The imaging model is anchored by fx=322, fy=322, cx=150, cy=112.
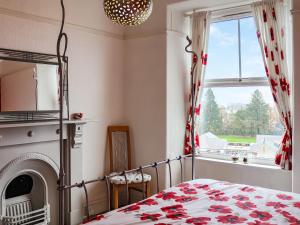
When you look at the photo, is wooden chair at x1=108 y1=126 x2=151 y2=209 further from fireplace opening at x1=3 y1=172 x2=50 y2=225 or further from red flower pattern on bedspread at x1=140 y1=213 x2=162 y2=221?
red flower pattern on bedspread at x1=140 y1=213 x2=162 y2=221

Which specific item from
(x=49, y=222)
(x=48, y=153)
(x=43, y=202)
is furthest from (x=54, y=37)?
(x=49, y=222)

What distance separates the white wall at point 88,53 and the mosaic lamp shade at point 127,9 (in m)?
1.79

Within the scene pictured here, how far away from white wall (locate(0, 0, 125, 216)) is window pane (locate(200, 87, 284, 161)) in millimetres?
1199

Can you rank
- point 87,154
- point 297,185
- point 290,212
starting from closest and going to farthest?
point 290,212
point 297,185
point 87,154

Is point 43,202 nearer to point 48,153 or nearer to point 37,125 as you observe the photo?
point 48,153

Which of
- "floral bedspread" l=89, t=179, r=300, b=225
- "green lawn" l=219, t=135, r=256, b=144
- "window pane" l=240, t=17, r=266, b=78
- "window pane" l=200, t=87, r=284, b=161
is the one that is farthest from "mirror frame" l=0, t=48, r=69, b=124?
"window pane" l=240, t=17, r=266, b=78

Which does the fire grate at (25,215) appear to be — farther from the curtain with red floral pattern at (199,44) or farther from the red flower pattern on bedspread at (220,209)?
the curtain with red floral pattern at (199,44)

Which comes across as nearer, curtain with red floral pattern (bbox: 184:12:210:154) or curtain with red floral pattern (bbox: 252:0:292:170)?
curtain with red floral pattern (bbox: 252:0:292:170)

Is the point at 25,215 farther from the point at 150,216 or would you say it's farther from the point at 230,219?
the point at 230,219

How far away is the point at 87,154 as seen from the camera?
12.9 ft

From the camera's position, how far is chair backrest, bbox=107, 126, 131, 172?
416 centimetres

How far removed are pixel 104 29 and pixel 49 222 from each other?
239 centimetres

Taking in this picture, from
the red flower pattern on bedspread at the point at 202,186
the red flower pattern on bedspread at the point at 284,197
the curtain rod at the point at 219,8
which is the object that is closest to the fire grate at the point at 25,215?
the red flower pattern on bedspread at the point at 202,186

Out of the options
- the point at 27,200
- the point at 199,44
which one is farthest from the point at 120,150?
the point at 199,44
